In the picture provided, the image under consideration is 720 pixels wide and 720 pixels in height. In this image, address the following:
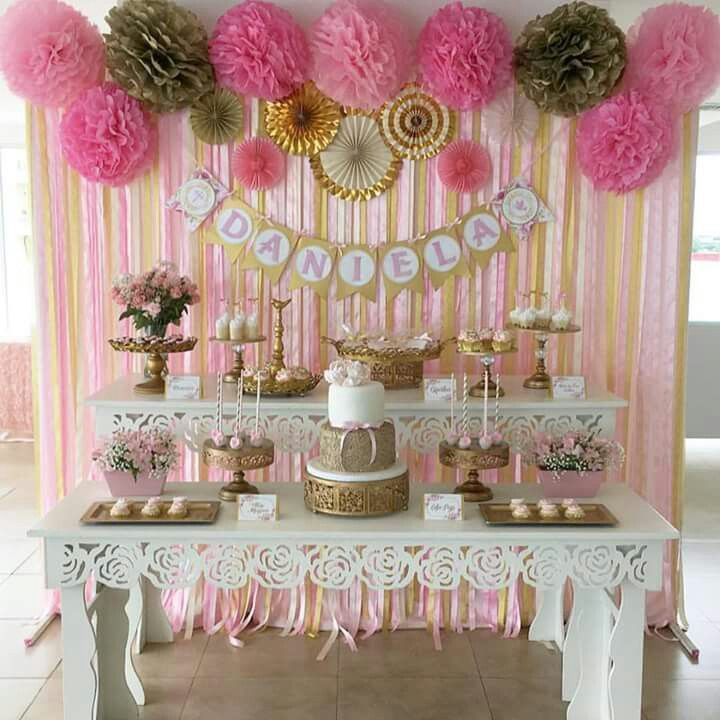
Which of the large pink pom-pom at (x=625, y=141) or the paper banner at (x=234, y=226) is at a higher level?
the large pink pom-pom at (x=625, y=141)

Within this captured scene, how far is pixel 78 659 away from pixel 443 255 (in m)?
1.88

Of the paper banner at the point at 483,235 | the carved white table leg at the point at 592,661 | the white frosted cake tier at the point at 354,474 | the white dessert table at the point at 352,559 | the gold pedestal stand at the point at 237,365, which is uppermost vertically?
the paper banner at the point at 483,235

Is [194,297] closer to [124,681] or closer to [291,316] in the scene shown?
[291,316]

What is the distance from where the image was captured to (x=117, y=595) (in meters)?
2.87

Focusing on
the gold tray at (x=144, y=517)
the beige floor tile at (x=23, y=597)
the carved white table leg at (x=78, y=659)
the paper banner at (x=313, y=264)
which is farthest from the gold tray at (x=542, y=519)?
the beige floor tile at (x=23, y=597)

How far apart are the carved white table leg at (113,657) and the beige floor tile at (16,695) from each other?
1.05 feet

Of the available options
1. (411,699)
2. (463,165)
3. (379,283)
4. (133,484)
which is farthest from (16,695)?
(463,165)

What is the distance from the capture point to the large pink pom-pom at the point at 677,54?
3238mm

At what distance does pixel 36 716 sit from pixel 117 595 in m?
0.49

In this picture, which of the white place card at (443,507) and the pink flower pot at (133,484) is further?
the pink flower pot at (133,484)

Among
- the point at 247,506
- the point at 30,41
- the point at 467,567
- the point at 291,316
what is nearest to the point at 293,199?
the point at 291,316

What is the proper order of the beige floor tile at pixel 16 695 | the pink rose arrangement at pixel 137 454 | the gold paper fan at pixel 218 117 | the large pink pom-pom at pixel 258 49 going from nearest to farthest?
the pink rose arrangement at pixel 137 454, the beige floor tile at pixel 16 695, the large pink pom-pom at pixel 258 49, the gold paper fan at pixel 218 117

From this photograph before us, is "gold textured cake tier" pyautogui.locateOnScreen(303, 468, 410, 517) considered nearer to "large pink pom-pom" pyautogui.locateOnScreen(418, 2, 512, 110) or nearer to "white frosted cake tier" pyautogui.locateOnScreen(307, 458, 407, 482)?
"white frosted cake tier" pyautogui.locateOnScreen(307, 458, 407, 482)

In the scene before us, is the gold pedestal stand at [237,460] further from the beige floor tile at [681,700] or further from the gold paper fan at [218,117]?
the beige floor tile at [681,700]
